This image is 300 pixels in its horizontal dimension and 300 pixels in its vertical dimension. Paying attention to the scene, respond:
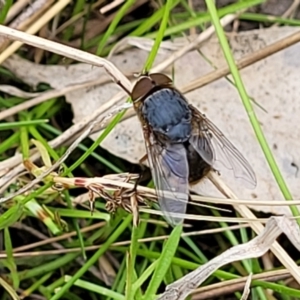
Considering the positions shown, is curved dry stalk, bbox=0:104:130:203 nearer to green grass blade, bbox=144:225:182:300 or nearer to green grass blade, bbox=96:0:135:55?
green grass blade, bbox=144:225:182:300

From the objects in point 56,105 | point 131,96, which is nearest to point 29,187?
point 131,96

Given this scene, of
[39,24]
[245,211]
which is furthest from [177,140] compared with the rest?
[39,24]

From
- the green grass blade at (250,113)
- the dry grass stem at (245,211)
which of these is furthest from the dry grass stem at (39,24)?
the dry grass stem at (245,211)

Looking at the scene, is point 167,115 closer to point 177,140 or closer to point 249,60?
point 177,140

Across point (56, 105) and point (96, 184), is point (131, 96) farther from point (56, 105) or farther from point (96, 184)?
point (56, 105)

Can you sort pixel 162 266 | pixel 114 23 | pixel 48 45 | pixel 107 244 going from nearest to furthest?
pixel 162 266, pixel 48 45, pixel 107 244, pixel 114 23

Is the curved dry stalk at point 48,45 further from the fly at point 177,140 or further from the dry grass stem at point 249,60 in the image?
the dry grass stem at point 249,60

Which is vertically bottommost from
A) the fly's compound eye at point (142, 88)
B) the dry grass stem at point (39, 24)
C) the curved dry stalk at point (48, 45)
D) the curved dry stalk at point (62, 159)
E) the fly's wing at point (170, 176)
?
the fly's wing at point (170, 176)
